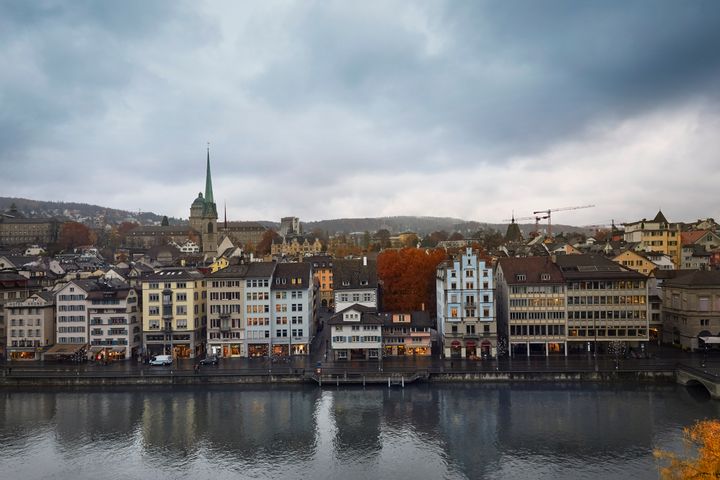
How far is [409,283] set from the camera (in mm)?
87188

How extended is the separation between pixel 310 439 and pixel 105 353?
38157 mm

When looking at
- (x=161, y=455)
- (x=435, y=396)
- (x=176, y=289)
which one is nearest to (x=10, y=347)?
(x=176, y=289)

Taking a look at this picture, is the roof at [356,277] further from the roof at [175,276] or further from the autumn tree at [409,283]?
the roof at [175,276]

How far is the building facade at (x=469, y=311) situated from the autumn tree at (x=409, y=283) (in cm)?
1475

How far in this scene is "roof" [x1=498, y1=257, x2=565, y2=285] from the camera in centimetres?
6900

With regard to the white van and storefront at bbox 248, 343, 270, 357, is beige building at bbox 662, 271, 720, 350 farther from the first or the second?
the white van

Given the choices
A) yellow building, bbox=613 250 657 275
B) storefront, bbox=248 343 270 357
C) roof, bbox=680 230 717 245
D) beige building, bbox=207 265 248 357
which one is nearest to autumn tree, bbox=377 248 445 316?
storefront, bbox=248 343 270 357

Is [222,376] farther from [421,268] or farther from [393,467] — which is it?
[421,268]

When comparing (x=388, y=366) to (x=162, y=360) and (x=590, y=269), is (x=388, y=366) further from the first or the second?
(x=590, y=269)

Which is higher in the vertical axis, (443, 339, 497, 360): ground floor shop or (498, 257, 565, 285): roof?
(498, 257, 565, 285): roof

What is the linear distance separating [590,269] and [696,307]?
12.7 metres

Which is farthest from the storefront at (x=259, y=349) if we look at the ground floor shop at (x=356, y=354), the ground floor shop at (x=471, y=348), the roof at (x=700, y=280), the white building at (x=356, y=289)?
the roof at (x=700, y=280)

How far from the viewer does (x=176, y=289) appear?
72.8 m

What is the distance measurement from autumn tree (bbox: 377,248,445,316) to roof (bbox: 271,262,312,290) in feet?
54.9
